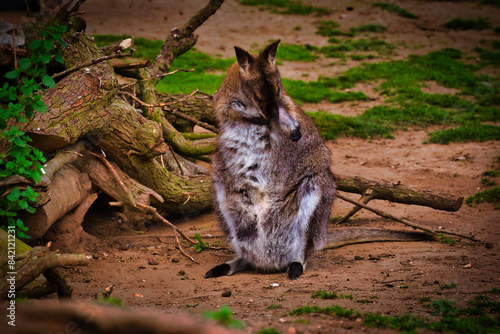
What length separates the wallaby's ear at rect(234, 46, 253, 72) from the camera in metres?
4.36

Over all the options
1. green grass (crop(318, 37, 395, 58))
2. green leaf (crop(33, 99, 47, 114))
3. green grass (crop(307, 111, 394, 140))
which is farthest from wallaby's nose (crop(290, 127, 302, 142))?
green grass (crop(318, 37, 395, 58))

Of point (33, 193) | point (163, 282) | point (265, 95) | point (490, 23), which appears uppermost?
point (490, 23)

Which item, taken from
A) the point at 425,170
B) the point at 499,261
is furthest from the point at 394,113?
the point at 499,261

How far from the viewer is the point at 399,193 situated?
574 centimetres

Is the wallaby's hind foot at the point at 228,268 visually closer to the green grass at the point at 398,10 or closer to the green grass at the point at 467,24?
the green grass at the point at 467,24

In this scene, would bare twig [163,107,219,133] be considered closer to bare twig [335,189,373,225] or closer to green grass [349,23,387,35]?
bare twig [335,189,373,225]

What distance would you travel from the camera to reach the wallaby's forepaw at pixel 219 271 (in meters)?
4.54

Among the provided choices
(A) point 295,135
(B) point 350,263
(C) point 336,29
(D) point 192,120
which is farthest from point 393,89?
(A) point 295,135

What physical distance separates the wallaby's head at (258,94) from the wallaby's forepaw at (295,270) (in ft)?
3.84

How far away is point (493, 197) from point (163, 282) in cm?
427

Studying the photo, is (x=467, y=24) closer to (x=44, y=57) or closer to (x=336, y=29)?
(x=336, y=29)

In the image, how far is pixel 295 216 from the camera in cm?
Result: 466

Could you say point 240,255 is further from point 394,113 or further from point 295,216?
point 394,113

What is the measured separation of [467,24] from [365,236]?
12338mm
